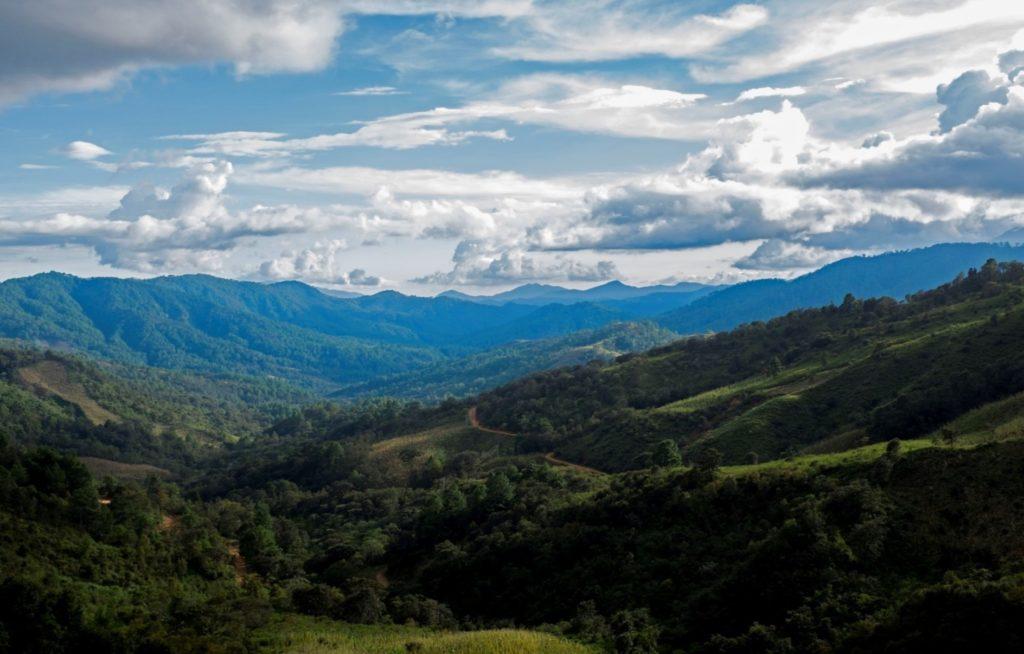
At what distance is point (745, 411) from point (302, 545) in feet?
247

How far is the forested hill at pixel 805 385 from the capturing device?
303 ft

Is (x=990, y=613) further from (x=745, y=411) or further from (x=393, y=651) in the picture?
(x=745, y=411)

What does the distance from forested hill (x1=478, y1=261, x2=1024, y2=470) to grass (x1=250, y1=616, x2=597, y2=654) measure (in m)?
44.5

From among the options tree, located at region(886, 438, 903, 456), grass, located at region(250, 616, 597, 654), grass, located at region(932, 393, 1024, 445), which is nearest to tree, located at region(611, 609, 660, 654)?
grass, located at region(250, 616, 597, 654)

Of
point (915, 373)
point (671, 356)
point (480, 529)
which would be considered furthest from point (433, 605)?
point (671, 356)

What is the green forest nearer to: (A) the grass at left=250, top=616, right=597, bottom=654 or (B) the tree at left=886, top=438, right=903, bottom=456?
(A) the grass at left=250, top=616, right=597, bottom=654

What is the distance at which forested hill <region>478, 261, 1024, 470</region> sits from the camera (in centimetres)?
9238

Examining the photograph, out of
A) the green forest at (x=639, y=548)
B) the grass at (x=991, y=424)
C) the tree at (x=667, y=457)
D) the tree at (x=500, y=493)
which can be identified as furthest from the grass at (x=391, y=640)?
the tree at (x=667, y=457)

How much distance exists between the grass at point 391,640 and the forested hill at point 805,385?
146 feet

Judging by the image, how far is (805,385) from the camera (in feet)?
429

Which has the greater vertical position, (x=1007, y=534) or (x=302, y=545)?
(x=1007, y=534)

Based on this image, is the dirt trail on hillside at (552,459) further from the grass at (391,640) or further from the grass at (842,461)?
the grass at (391,640)

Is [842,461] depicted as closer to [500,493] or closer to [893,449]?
[893,449]

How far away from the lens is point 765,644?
38.6 metres
